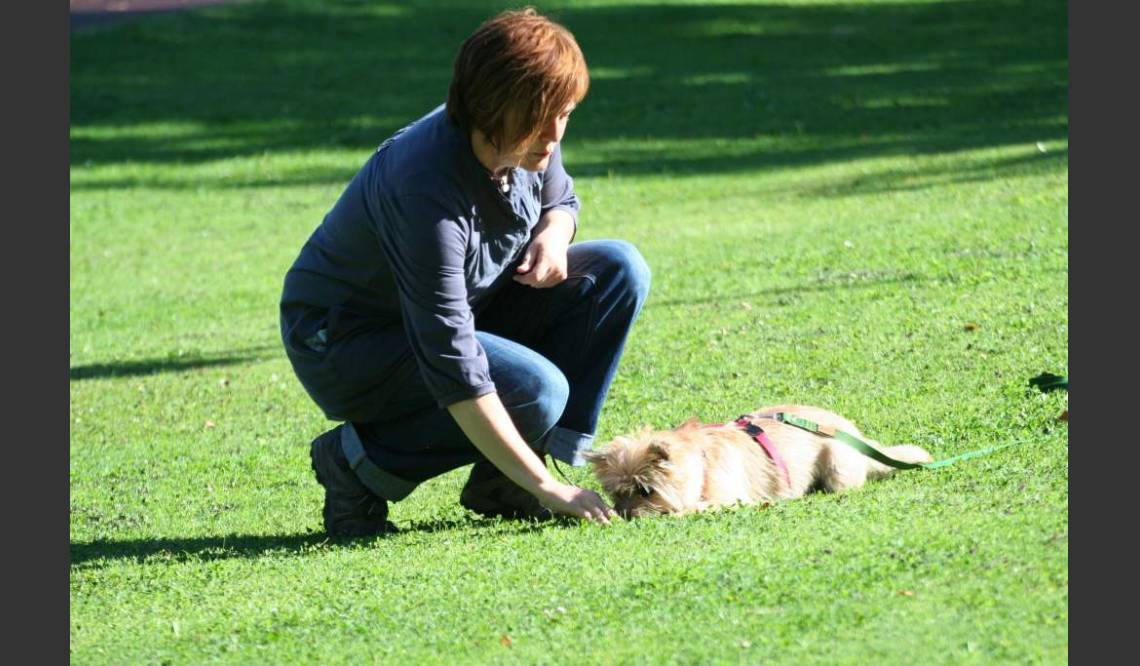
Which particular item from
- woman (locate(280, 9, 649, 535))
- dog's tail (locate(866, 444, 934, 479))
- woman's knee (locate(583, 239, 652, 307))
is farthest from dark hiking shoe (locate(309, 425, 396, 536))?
dog's tail (locate(866, 444, 934, 479))

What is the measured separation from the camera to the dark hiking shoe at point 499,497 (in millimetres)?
5672

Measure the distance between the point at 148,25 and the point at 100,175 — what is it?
683 cm

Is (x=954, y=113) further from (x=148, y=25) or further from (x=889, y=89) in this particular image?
(x=148, y=25)

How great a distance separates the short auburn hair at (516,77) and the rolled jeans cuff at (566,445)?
1260mm

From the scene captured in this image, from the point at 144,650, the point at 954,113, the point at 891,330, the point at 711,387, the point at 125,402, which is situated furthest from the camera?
the point at 954,113

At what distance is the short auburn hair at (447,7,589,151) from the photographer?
180 inches

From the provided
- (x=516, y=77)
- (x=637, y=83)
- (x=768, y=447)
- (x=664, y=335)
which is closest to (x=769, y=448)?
(x=768, y=447)

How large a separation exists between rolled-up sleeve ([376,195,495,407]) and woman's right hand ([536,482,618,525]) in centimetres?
41

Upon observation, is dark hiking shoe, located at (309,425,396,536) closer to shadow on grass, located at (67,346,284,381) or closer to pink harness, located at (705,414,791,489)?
pink harness, located at (705,414,791,489)

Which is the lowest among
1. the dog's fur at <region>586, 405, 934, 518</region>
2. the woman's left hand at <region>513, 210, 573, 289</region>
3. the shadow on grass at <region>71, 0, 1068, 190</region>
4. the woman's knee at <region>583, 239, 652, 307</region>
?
the shadow on grass at <region>71, 0, 1068, 190</region>

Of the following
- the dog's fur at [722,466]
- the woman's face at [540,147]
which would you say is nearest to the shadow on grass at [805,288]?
the dog's fur at [722,466]

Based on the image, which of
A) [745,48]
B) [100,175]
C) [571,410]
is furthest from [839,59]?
[571,410]

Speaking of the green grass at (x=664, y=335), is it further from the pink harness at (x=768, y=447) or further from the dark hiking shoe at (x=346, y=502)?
the pink harness at (x=768, y=447)

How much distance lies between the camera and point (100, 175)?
1780 cm
